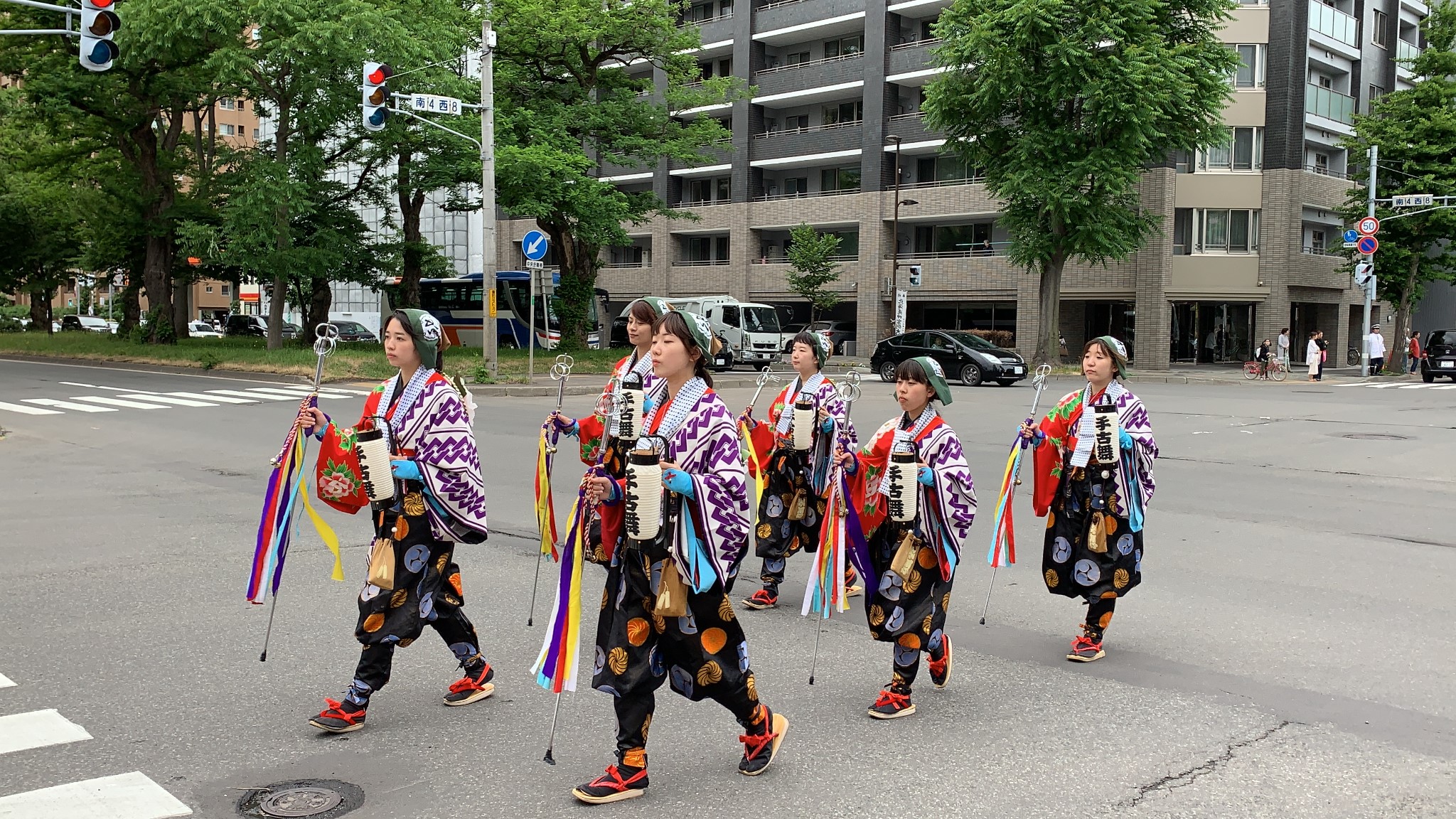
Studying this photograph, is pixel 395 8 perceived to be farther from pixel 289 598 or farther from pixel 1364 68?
pixel 1364 68

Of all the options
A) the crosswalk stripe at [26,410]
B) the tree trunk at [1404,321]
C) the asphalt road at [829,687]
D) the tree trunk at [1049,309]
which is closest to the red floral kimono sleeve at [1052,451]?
the asphalt road at [829,687]

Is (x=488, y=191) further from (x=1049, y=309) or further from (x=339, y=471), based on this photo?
(x=339, y=471)

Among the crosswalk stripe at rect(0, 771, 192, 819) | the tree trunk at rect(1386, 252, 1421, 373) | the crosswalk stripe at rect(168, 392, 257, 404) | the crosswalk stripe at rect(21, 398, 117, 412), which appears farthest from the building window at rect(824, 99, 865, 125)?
the crosswalk stripe at rect(0, 771, 192, 819)

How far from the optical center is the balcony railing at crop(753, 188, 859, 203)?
48.0 meters

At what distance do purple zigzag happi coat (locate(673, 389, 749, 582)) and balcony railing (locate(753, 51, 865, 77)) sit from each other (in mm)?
44871

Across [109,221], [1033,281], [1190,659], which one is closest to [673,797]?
[1190,659]

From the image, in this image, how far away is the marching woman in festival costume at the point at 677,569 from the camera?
3.81 metres

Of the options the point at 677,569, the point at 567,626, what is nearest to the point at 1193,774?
the point at 677,569

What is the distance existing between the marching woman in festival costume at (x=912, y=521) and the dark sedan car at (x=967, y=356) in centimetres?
2254

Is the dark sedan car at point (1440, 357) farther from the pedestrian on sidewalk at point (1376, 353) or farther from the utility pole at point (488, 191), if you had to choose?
the utility pole at point (488, 191)

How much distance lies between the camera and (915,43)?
44.8 m

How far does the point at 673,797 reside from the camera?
3924 mm

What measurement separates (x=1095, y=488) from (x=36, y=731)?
4.78 m

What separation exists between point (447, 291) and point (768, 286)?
1431 centimetres
